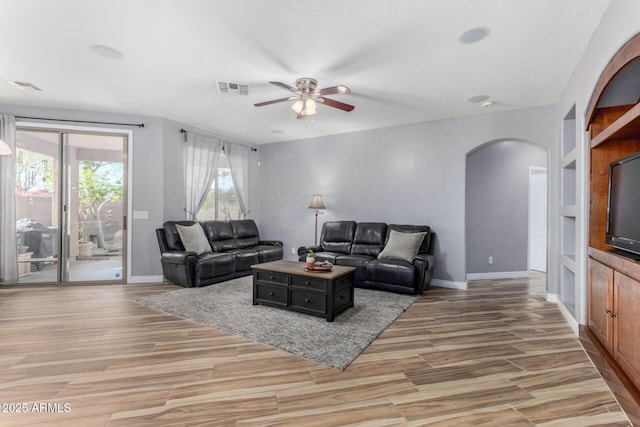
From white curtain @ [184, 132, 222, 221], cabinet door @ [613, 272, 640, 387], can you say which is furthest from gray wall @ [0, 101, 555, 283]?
cabinet door @ [613, 272, 640, 387]

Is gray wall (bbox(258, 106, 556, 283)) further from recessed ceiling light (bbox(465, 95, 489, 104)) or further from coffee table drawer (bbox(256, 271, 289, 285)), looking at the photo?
coffee table drawer (bbox(256, 271, 289, 285))

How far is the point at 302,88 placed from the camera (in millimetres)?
3479

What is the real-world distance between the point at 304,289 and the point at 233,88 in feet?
8.68

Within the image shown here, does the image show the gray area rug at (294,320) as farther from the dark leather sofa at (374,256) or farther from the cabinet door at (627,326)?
the cabinet door at (627,326)

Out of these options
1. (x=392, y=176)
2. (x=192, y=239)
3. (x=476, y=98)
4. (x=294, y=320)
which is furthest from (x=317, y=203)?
(x=476, y=98)

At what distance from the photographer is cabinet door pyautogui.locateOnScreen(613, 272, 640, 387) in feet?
6.10

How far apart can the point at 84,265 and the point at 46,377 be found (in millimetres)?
3490

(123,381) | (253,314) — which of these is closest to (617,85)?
(253,314)

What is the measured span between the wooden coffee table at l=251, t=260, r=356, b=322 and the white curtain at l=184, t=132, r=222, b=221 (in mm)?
2806

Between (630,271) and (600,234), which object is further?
(600,234)

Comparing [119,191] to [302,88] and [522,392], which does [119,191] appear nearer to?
[302,88]

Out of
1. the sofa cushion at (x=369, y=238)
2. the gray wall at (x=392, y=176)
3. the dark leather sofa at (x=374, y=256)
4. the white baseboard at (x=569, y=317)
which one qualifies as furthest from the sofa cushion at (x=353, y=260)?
the white baseboard at (x=569, y=317)

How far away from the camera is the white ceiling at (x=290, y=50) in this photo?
2.36 m

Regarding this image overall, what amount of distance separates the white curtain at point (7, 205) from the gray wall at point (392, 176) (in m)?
4.19
